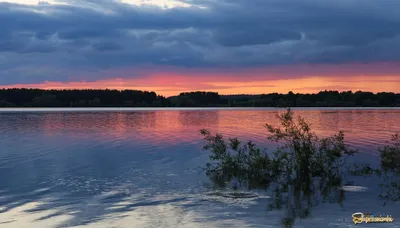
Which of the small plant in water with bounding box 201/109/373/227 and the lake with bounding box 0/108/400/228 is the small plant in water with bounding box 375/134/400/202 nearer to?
the lake with bounding box 0/108/400/228

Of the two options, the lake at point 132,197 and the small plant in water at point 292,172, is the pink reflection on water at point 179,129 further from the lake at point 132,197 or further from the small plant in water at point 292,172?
the small plant in water at point 292,172

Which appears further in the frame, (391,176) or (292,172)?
(292,172)

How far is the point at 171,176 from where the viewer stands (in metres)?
25.9

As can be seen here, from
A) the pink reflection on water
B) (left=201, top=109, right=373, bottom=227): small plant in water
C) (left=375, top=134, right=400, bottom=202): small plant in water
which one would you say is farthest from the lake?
the pink reflection on water

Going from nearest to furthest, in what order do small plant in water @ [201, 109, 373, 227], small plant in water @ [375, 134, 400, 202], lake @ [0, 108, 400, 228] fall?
lake @ [0, 108, 400, 228] < small plant in water @ [375, 134, 400, 202] < small plant in water @ [201, 109, 373, 227]

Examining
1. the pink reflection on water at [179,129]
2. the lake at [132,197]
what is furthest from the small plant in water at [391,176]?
the pink reflection on water at [179,129]

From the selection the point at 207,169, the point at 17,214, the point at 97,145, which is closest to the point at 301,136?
the point at 207,169

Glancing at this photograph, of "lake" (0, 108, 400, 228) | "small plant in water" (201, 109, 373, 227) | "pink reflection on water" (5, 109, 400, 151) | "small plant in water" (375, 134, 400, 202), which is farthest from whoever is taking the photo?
"pink reflection on water" (5, 109, 400, 151)

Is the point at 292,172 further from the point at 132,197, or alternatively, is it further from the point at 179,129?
the point at 179,129

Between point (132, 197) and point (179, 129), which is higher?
point (179, 129)

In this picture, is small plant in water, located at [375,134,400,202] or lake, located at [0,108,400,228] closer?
lake, located at [0,108,400,228]

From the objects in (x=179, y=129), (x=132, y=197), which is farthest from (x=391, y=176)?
(x=179, y=129)

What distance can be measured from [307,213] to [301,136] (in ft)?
27.8

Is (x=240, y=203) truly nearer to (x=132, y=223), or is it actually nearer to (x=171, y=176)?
(x=132, y=223)
